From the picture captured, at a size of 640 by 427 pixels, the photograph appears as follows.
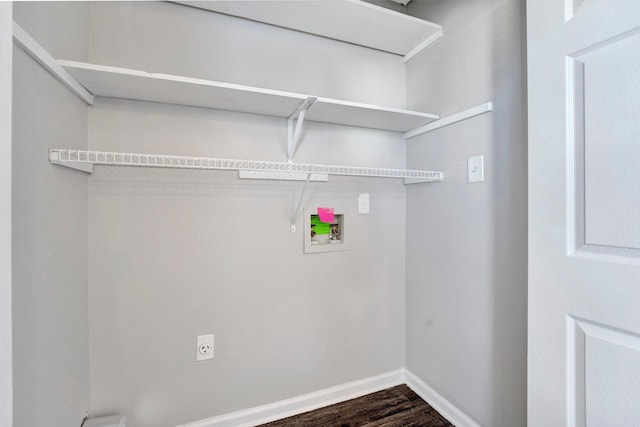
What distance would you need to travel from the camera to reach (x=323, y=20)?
1494 mm

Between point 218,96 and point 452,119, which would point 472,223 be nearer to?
point 452,119

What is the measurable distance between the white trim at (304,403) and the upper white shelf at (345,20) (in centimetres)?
202

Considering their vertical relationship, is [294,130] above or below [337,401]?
above

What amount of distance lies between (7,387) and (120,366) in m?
0.84

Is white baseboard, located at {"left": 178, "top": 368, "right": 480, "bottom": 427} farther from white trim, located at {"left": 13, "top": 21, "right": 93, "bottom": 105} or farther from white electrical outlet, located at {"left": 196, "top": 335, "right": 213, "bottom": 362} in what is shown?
white trim, located at {"left": 13, "top": 21, "right": 93, "bottom": 105}

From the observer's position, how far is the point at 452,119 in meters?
1.50

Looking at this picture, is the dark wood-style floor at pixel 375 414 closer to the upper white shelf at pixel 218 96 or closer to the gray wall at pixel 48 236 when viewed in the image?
the gray wall at pixel 48 236

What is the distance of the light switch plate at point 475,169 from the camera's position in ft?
4.45

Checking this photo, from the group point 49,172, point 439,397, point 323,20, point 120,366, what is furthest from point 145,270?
point 439,397

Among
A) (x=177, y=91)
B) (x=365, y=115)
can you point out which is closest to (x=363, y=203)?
(x=365, y=115)

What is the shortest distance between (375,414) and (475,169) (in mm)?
1391
